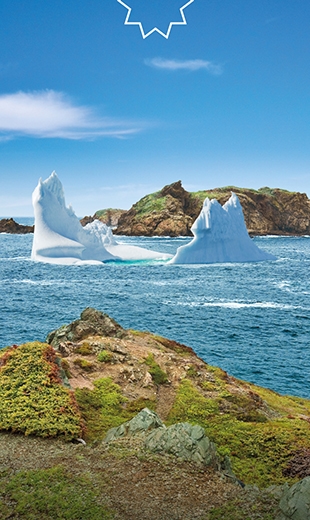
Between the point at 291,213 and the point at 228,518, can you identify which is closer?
the point at 228,518


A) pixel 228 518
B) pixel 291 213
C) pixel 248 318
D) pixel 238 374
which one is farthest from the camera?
pixel 291 213

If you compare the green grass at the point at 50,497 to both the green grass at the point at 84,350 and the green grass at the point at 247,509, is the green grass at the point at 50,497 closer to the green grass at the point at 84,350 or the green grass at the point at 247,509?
the green grass at the point at 247,509

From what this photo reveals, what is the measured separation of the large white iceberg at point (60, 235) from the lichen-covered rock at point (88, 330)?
163 feet

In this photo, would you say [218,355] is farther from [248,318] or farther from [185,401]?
[185,401]

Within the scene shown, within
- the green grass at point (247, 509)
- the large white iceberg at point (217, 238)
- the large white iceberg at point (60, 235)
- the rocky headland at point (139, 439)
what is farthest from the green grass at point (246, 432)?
the large white iceberg at point (60, 235)

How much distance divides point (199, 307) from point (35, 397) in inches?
1124

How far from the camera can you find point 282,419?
1582 cm

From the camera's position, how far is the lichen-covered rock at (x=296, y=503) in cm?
850

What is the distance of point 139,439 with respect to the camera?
11.7 meters

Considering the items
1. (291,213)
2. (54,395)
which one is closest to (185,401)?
(54,395)

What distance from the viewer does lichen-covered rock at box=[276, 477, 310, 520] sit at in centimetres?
850

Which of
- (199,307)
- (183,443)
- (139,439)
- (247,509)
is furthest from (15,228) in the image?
(247,509)

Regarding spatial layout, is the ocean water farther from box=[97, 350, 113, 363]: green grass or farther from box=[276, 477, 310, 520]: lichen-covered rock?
box=[276, 477, 310, 520]: lichen-covered rock

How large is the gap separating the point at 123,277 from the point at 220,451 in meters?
48.2
